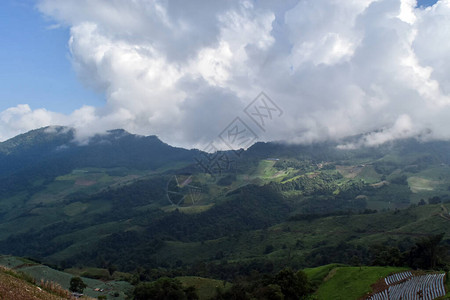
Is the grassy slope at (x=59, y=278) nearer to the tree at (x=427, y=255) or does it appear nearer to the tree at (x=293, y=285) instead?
the tree at (x=293, y=285)

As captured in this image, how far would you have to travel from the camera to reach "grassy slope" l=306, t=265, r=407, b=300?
4611 cm

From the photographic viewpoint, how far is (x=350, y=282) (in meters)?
51.6

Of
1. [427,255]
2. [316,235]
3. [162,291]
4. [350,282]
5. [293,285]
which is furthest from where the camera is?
[316,235]

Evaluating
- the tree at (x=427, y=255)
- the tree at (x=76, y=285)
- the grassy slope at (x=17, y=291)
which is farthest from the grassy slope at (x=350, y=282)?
the tree at (x=76, y=285)

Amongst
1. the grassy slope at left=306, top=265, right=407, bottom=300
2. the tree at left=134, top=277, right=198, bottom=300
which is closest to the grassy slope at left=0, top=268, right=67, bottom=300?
the grassy slope at left=306, top=265, right=407, bottom=300

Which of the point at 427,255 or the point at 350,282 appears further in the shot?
the point at 427,255

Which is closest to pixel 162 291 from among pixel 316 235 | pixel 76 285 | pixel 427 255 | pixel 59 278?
pixel 76 285

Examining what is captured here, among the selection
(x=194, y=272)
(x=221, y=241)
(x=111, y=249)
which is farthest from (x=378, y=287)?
(x=111, y=249)

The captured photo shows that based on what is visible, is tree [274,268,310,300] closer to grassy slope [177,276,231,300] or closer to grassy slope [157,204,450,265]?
grassy slope [177,276,231,300]

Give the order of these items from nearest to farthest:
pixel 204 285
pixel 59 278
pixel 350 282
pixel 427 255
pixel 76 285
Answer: pixel 350 282 < pixel 427 255 < pixel 76 285 < pixel 59 278 < pixel 204 285

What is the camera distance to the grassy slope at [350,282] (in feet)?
151

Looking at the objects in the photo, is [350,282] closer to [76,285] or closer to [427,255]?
[427,255]

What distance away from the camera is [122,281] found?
103m

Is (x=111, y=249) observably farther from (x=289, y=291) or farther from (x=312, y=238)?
(x=289, y=291)
